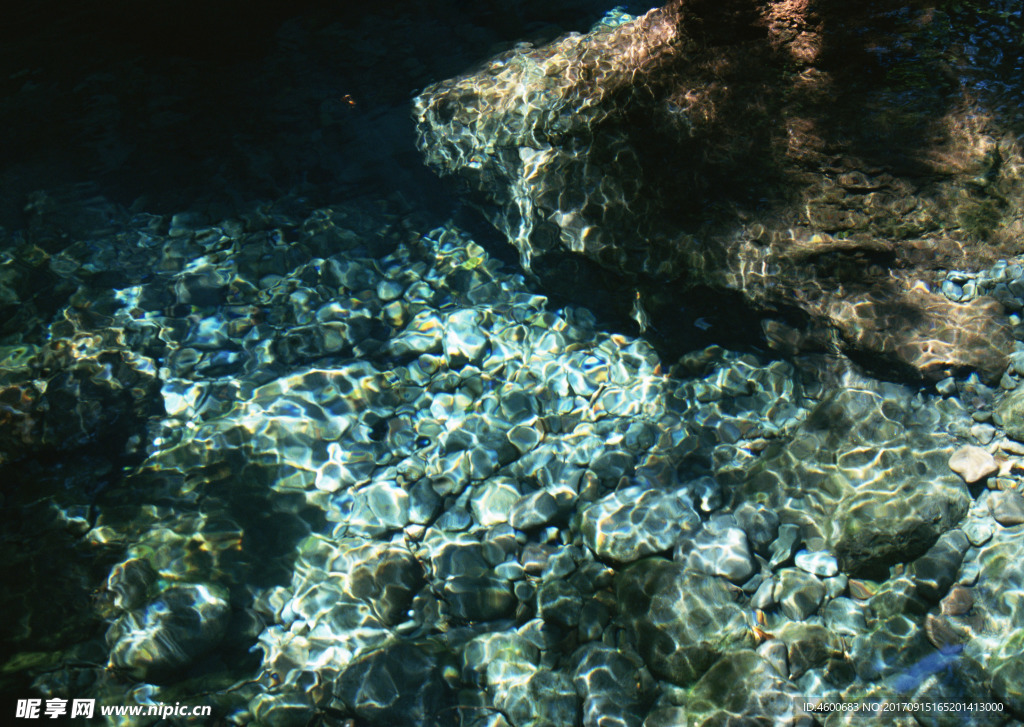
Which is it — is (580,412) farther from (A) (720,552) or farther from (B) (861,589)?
(B) (861,589)

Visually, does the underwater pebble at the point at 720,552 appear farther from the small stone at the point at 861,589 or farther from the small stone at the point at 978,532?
the small stone at the point at 978,532

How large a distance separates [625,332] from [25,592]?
446 cm

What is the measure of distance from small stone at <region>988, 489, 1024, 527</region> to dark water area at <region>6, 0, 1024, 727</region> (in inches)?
0.7

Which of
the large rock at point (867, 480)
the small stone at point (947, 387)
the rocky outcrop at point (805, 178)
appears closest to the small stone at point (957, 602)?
the large rock at point (867, 480)

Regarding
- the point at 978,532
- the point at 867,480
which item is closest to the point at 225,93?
the point at 867,480

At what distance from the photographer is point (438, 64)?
6770 millimetres

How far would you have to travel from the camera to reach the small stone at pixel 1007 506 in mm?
3266

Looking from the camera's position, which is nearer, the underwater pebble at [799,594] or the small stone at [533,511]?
the underwater pebble at [799,594]

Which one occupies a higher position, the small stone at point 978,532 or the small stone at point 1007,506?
the small stone at point 1007,506

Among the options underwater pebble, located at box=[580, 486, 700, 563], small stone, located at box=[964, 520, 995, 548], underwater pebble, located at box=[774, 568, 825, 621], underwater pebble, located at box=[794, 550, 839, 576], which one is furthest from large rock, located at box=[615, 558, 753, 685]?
small stone, located at box=[964, 520, 995, 548]

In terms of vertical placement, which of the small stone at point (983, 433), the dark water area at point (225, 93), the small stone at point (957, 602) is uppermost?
the dark water area at point (225, 93)

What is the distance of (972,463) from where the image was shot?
137 inches

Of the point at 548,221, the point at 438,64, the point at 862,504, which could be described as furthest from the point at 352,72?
the point at 862,504

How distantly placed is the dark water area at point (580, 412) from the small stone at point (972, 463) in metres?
0.04
